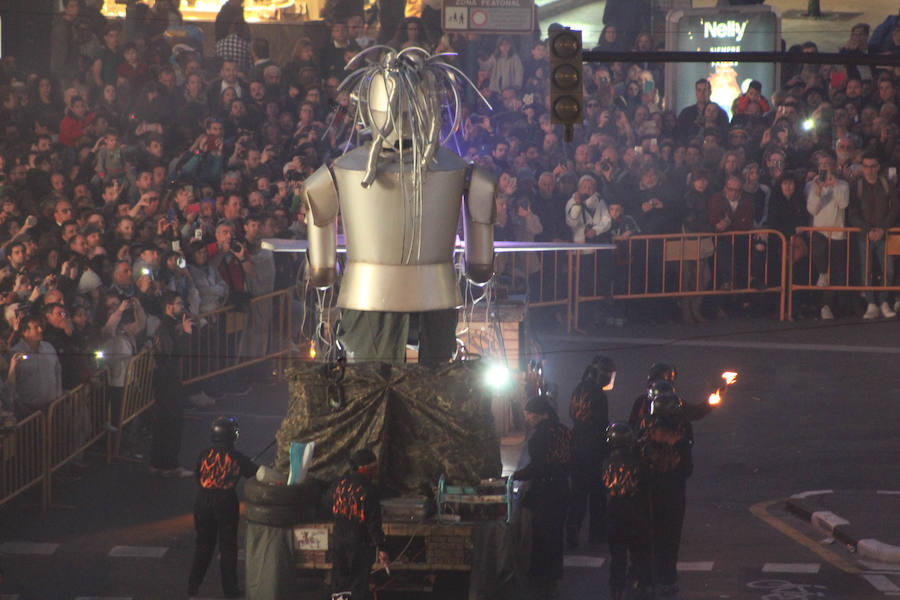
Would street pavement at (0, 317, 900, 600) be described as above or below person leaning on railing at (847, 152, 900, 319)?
below

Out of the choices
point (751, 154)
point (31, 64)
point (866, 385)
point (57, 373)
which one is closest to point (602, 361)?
point (57, 373)

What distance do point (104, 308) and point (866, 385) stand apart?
8359mm

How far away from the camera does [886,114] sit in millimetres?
21984

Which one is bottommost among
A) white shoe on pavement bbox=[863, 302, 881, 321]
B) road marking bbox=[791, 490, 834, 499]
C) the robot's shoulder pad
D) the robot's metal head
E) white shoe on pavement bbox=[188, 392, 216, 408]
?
road marking bbox=[791, 490, 834, 499]

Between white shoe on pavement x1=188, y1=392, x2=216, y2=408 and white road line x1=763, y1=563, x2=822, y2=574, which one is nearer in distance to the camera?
white road line x1=763, y1=563, x2=822, y2=574

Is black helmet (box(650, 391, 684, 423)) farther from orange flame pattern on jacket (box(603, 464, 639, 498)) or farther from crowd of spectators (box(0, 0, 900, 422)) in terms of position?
crowd of spectators (box(0, 0, 900, 422))

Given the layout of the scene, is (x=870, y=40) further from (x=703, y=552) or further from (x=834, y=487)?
(x=703, y=552)

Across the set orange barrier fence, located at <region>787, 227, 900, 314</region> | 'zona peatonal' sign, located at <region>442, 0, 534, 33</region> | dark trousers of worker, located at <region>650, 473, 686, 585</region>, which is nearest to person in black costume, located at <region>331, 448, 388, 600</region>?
dark trousers of worker, located at <region>650, 473, 686, 585</region>

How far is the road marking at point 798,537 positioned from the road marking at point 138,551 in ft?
16.1

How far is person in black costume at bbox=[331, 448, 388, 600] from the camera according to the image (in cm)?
996

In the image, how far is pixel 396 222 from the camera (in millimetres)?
10789

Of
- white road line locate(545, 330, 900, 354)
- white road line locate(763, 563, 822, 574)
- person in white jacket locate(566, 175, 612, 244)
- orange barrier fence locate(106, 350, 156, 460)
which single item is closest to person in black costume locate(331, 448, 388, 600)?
white road line locate(763, 563, 822, 574)

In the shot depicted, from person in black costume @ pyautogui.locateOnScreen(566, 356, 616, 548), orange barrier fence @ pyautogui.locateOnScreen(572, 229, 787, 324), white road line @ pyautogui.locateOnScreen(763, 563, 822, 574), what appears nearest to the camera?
white road line @ pyautogui.locateOnScreen(763, 563, 822, 574)

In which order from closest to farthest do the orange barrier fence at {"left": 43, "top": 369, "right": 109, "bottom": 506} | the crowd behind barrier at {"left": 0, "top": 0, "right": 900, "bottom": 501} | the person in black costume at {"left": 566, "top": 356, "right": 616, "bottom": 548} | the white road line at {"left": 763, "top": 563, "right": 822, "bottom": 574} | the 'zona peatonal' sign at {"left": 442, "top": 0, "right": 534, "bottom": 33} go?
1. the white road line at {"left": 763, "top": 563, "right": 822, "bottom": 574}
2. the person in black costume at {"left": 566, "top": 356, "right": 616, "bottom": 548}
3. the orange barrier fence at {"left": 43, "top": 369, "right": 109, "bottom": 506}
4. the crowd behind barrier at {"left": 0, "top": 0, "right": 900, "bottom": 501}
5. the 'zona peatonal' sign at {"left": 442, "top": 0, "right": 534, "bottom": 33}
